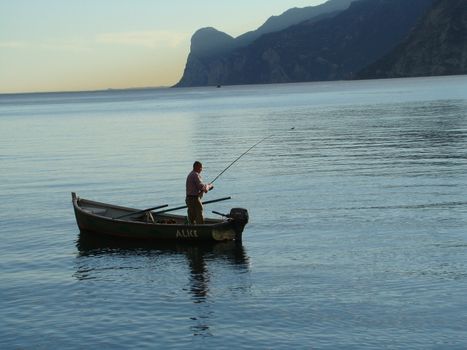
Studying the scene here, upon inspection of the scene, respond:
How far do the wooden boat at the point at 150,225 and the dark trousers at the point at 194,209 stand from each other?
0.50 m

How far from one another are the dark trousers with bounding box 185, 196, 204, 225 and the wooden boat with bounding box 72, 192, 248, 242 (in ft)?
1.64

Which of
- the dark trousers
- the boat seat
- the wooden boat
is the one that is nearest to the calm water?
the wooden boat

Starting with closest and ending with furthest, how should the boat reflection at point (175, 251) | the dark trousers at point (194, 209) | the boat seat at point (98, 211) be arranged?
1. the boat reflection at point (175, 251)
2. the dark trousers at point (194, 209)
3. the boat seat at point (98, 211)

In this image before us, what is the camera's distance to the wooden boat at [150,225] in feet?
85.4

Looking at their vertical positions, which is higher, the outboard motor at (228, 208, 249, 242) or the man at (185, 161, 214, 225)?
the man at (185, 161, 214, 225)

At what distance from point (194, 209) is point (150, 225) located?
5.74 feet

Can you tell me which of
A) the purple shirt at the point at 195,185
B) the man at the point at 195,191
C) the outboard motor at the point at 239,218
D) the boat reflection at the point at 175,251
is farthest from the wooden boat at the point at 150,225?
the purple shirt at the point at 195,185

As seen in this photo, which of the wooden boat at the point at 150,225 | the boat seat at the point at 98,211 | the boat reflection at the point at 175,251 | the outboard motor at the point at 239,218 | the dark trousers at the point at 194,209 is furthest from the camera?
the boat seat at the point at 98,211

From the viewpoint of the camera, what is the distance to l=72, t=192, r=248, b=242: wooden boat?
2602cm

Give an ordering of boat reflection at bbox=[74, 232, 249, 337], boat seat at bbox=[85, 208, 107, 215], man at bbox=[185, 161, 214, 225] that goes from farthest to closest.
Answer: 1. boat seat at bbox=[85, 208, 107, 215]
2. man at bbox=[185, 161, 214, 225]
3. boat reflection at bbox=[74, 232, 249, 337]

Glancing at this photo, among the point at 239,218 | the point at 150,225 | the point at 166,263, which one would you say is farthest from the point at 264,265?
the point at 150,225

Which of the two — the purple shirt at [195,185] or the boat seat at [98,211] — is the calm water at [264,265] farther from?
the purple shirt at [195,185]

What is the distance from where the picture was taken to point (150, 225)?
88.5 ft

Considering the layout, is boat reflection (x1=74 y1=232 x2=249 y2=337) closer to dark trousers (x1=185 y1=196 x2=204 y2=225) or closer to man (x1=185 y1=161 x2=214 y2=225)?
dark trousers (x1=185 y1=196 x2=204 y2=225)
